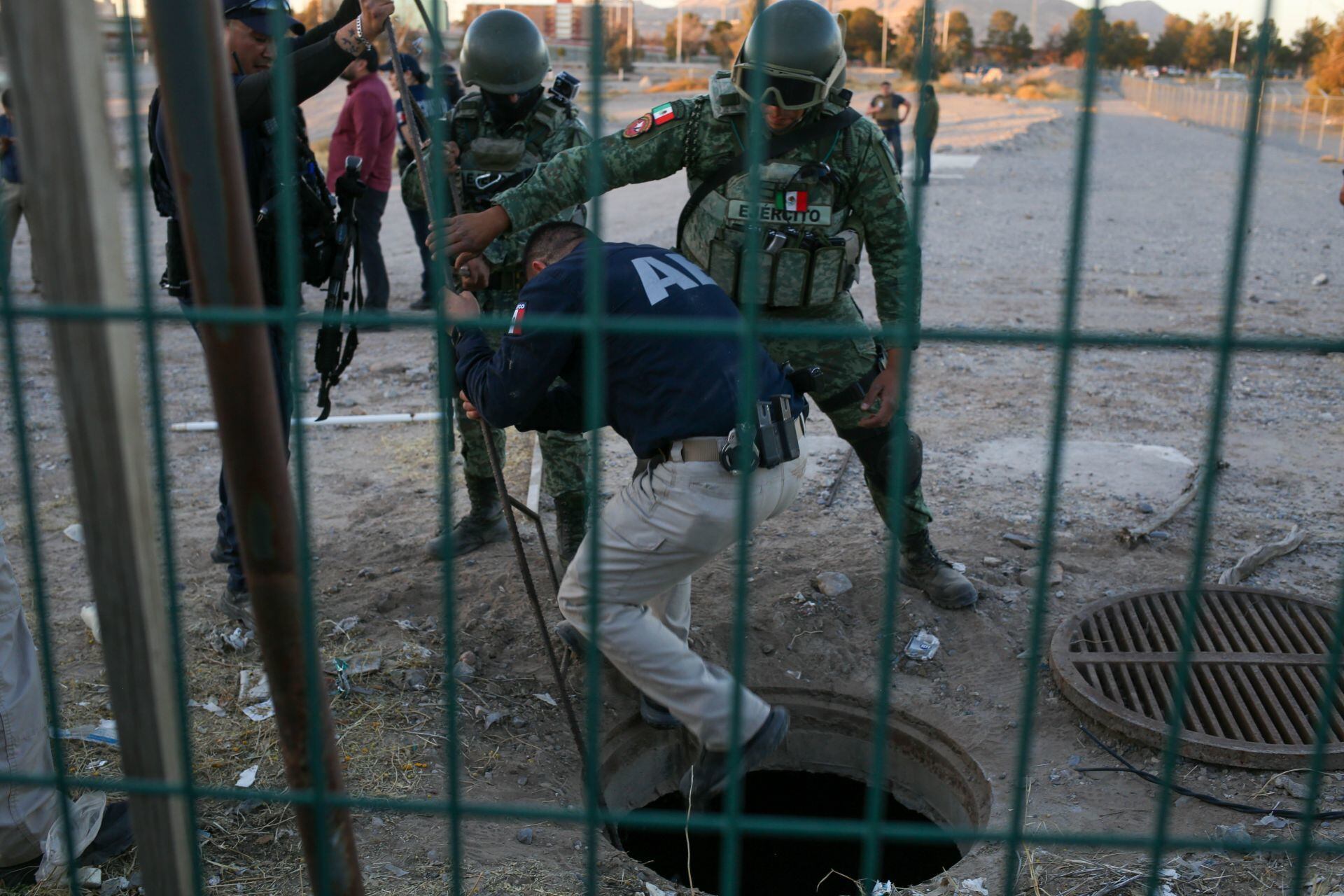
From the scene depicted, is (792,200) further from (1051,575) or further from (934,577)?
(1051,575)

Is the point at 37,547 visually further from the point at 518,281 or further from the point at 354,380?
the point at 354,380

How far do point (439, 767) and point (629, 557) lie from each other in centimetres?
85

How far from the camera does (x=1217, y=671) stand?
3.57 meters

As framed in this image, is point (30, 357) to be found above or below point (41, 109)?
below

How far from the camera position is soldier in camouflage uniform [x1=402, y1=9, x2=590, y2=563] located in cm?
411

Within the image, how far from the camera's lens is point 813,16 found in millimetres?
3334

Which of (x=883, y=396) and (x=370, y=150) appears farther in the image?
(x=370, y=150)

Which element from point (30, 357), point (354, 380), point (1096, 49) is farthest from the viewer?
point (30, 357)

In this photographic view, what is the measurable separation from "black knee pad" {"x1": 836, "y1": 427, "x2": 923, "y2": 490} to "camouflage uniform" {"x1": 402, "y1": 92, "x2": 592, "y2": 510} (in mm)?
959

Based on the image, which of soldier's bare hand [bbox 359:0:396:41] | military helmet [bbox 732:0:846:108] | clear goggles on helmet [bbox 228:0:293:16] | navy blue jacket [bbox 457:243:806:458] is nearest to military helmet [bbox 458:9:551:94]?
clear goggles on helmet [bbox 228:0:293:16]

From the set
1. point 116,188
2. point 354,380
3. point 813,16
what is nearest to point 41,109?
point 116,188

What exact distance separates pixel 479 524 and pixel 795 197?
1810mm

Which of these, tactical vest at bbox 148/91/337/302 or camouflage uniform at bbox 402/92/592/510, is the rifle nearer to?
tactical vest at bbox 148/91/337/302

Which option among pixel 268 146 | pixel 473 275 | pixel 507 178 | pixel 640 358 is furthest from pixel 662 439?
pixel 507 178
